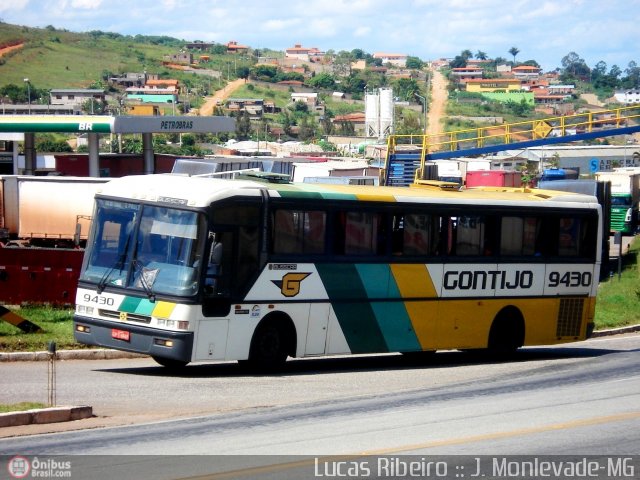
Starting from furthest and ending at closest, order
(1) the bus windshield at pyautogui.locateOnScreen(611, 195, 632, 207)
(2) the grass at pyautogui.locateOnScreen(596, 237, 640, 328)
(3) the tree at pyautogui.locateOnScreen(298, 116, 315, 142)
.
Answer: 1. (3) the tree at pyautogui.locateOnScreen(298, 116, 315, 142)
2. (1) the bus windshield at pyautogui.locateOnScreen(611, 195, 632, 207)
3. (2) the grass at pyautogui.locateOnScreen(596, 237, 640, 328)

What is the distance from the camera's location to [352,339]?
18250 millimetres

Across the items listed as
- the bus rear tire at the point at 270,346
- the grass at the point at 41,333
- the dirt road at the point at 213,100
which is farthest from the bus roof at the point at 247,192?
the dirt road at the point at 213,100

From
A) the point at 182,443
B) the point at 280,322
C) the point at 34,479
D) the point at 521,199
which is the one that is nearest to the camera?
the point at 34,479

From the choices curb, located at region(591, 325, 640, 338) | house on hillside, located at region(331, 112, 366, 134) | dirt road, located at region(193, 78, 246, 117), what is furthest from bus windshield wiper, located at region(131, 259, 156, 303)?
house on hillside, located at region(331, 112, 366, 134)

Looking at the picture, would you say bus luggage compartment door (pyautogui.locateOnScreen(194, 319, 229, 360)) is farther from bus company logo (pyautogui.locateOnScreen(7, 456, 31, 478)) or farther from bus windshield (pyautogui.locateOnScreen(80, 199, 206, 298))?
bus company logo (pyautogui.locateOnScreen(7, 456, 31, 478))

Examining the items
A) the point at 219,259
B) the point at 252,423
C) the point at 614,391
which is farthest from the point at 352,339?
the point at 252,423

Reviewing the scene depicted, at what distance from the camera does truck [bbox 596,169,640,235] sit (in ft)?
184

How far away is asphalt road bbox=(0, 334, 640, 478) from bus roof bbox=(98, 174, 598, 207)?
2838 mm

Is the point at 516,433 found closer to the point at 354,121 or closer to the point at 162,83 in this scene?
the point at 354,121

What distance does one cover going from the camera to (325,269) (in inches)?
704

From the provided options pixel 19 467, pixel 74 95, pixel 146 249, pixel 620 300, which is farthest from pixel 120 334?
pixel 74 95

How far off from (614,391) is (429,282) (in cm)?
431

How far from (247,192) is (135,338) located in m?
2.88

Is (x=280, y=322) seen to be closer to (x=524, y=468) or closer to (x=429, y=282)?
(x=429, y=282)
